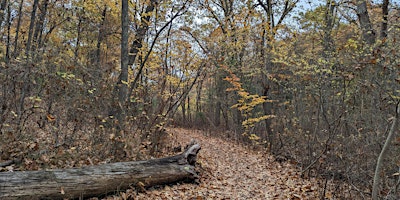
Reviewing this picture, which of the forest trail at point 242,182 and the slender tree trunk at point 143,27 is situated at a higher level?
the slender tree trunk at point 143,27

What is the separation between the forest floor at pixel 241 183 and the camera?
16.7 ft

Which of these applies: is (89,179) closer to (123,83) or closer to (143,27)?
(123,83)

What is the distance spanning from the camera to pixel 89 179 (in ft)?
13.2

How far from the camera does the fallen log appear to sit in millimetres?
3447

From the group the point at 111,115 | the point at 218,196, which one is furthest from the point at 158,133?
the point at 218,196

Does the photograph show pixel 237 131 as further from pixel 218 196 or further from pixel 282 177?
pixel 218 196

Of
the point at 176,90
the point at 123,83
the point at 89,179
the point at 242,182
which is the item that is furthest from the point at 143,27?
the point at 89,179

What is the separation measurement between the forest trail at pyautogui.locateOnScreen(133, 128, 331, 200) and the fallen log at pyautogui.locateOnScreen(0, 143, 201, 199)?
0.80 ft

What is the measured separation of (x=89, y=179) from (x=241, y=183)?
337cm

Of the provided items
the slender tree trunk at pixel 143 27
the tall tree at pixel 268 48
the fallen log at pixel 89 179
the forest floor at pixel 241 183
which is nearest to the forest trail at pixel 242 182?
the forest floor at pixel 241 183

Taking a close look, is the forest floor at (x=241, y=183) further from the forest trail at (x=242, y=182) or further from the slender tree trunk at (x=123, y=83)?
the slender tree trunk at (x=123, y=83)

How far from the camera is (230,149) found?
9.72 metres

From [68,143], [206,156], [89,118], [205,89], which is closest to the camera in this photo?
[68,143]

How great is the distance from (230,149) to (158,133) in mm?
3703
